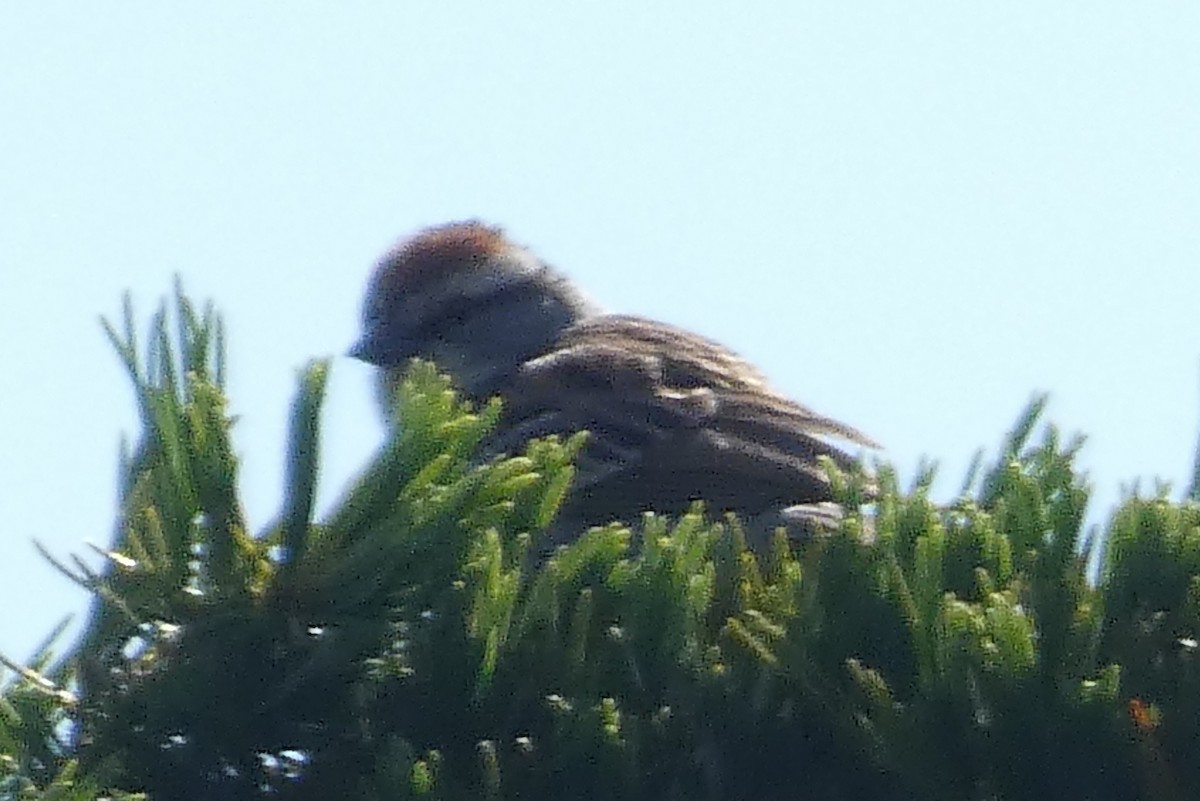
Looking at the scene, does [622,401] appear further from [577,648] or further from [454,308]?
[577,648]

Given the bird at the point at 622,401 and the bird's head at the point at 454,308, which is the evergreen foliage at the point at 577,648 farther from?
the bird's head at the point at 454,308

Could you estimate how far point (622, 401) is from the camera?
3076 millimetres

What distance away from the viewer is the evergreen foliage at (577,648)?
1.18 m

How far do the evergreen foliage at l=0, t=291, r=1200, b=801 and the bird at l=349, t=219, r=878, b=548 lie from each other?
0.72 metres

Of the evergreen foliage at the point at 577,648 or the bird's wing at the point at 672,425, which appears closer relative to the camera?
A: the evergreen foliage at the point at 577,648

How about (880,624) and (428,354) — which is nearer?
(880,624)

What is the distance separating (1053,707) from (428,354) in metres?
3.01

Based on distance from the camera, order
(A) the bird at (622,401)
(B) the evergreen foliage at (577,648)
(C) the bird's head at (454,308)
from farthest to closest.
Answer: (C) the bird's head at (454,308) → (A) the bird at (622,401) → (B) the evergreen foliage at (577,648)

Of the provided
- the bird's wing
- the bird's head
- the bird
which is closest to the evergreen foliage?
the bird

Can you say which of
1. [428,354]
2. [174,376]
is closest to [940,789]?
[174,376]

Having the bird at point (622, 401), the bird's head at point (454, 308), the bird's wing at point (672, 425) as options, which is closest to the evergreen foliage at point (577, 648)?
the bird at point (622, 401)

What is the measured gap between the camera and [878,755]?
1.21m

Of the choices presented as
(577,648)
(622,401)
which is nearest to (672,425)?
(622,401)

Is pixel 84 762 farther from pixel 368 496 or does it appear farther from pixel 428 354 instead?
pixel 428 354
